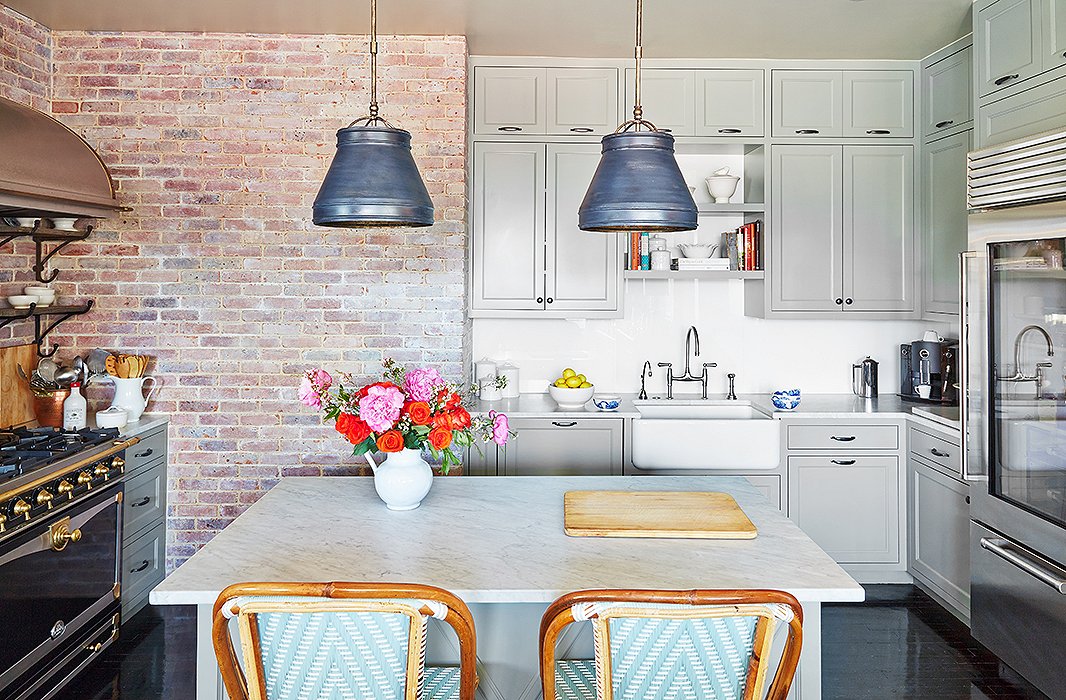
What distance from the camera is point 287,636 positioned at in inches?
63.2

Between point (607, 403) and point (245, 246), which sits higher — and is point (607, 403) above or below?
below

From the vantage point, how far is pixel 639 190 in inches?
78.5

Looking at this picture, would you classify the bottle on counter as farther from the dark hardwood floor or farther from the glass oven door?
the glass oven door

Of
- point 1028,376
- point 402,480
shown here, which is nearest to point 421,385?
point 402,480

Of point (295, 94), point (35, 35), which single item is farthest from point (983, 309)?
point (35, 35)

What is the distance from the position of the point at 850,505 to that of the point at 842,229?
4.93 feet

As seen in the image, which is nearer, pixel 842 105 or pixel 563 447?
pixel 563 447

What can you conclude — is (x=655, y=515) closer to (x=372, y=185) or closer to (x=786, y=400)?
(x=372, y=185)

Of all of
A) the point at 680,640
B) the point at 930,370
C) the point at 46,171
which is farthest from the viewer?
the point at 930,370

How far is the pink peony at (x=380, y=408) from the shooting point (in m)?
2.32

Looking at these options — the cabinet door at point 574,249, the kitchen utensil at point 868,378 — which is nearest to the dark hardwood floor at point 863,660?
the kitchen utensil at point 868,378

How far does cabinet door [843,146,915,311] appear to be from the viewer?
448 centimetres

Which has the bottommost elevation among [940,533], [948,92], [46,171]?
[940,533]

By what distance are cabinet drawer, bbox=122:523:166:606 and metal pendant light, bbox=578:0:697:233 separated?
2849 mm
